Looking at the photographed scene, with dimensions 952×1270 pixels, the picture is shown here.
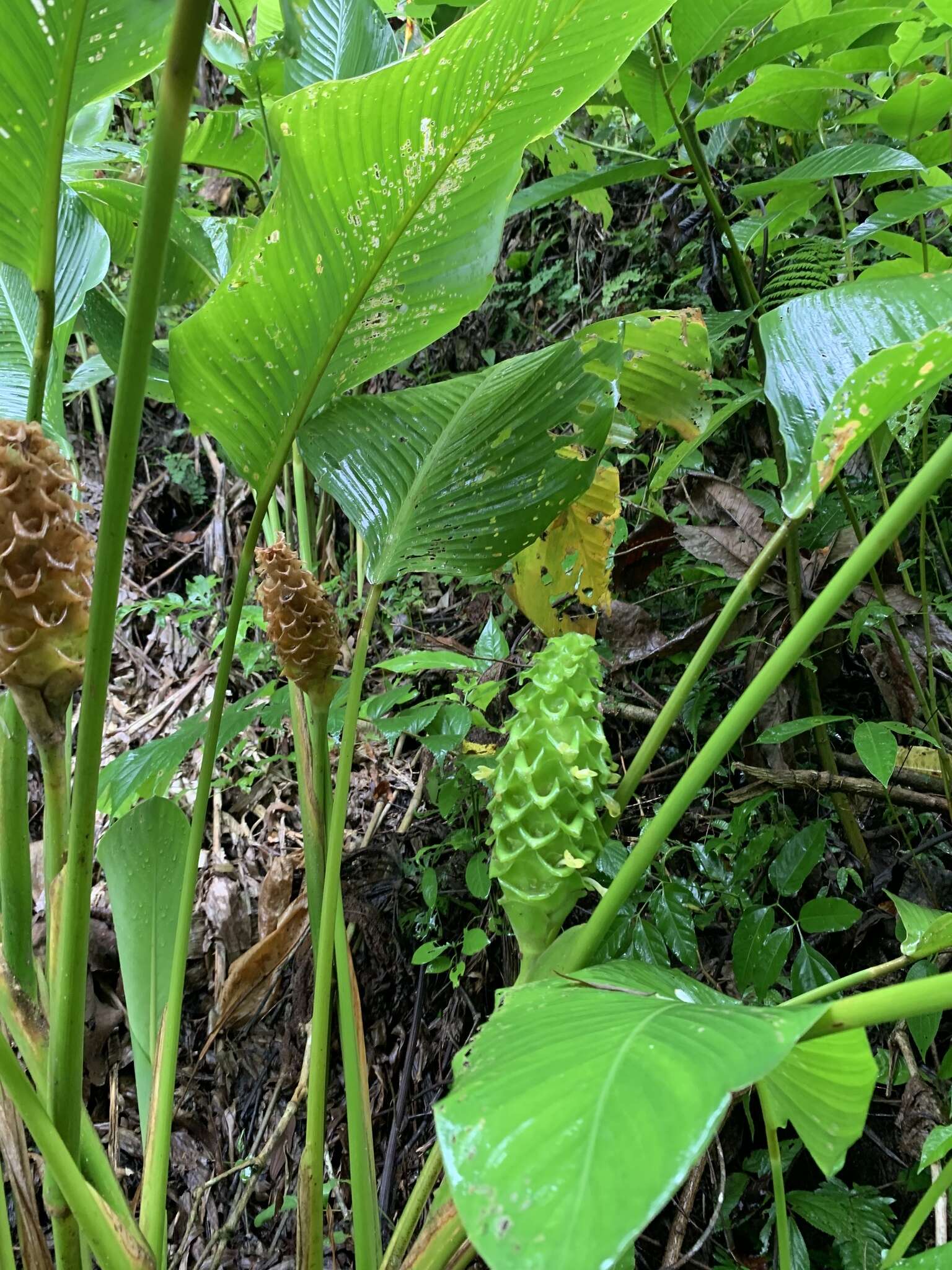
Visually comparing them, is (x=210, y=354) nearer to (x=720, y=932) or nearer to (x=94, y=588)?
(x=94, y=588)

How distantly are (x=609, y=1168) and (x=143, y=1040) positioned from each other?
1.90ft

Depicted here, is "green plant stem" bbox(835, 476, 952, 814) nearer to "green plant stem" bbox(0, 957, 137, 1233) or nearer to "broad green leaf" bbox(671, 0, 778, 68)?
"broad green leaf" bbox(671, 0, 778, 68)

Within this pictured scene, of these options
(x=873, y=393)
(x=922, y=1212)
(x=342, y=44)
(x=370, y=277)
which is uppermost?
(x=342, y=44)

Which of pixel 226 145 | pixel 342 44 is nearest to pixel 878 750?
pixel 342 44

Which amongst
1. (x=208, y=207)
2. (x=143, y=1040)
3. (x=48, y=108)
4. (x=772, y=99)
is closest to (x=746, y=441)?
(x=772, y=99)

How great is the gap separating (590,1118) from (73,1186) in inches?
13.3

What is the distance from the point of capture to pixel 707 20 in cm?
65

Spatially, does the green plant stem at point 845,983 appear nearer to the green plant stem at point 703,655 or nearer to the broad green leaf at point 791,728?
the green plant stem at point 703,655

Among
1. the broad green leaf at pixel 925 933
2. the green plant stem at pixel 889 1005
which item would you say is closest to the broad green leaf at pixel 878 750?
the broad green leaf at pixel 925 933

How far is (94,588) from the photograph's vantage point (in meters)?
0.35

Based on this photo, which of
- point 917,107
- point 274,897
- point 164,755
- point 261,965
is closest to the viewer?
point 917,107

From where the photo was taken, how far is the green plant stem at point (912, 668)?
750 mm

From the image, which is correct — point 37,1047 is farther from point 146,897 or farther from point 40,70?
point 40,70

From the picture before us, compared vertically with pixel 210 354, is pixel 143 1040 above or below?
below
